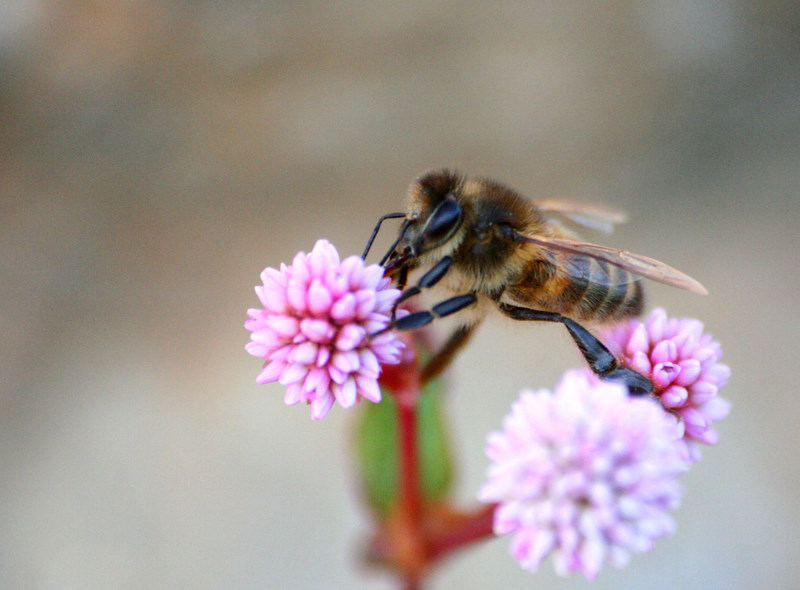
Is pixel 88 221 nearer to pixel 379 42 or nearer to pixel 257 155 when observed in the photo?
pixel 257 155

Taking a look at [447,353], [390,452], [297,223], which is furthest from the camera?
[297,223]

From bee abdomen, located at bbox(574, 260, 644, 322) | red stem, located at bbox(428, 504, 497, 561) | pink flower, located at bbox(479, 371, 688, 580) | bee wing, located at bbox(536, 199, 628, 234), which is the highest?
bee wing, located at bbox(536, 199, 628, 234)

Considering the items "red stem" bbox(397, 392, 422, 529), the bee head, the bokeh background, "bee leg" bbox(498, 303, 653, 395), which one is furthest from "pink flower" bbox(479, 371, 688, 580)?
the bokeh background

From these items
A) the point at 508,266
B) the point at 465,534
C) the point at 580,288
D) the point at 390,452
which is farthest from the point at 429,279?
the point at 390,452

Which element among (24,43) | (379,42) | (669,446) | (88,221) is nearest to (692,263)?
(379,42)

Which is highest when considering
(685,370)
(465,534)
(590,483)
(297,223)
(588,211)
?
(297,223)

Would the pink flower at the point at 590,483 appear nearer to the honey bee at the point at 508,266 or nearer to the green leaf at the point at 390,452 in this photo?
the honey bee at the point at 508,266

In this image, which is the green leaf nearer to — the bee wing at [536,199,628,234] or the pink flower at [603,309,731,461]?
the bee wing at [536,199,628,234]

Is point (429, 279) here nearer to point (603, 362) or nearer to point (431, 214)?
point (431, 214)
